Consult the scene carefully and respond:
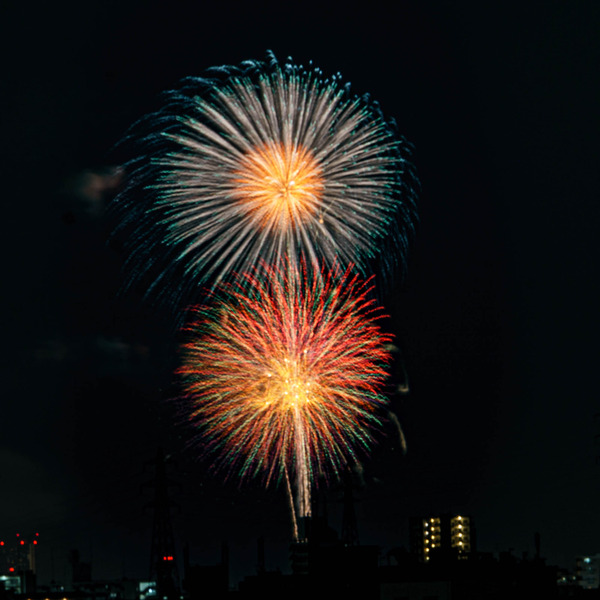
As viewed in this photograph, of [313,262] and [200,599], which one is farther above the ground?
[313,262]

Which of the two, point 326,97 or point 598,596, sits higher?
point 326,97

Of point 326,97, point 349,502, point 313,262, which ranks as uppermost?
point 326,97

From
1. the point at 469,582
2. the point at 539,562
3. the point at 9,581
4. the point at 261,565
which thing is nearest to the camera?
the point at 469,582

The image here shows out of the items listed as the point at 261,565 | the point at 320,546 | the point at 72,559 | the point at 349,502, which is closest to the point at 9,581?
the point at 72,559

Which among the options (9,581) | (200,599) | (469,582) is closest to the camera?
(469,582)

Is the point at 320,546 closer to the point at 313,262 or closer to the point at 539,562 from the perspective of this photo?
the point at 313,262

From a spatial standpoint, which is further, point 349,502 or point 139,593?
point 139,593

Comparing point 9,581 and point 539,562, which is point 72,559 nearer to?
point 9,581

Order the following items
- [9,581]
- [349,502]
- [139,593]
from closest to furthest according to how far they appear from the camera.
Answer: [349,502] → [139,593] → [9,581]

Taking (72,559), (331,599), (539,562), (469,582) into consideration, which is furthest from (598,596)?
(72,559)
